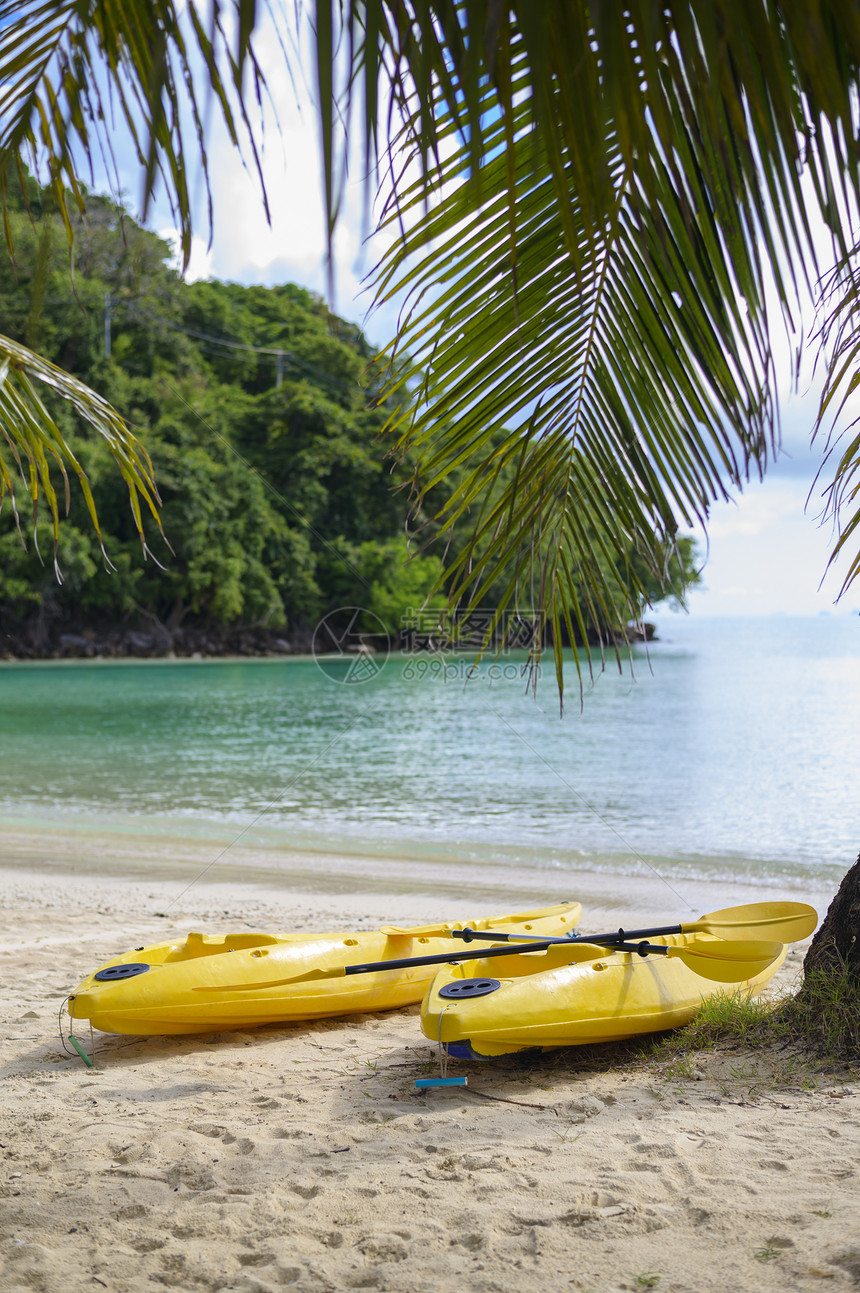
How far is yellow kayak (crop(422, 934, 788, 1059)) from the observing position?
2.99 metres

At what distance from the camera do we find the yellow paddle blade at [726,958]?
11.3ft

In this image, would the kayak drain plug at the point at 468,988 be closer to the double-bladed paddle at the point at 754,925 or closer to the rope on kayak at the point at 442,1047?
the rope on kayak at the point at 442,1047

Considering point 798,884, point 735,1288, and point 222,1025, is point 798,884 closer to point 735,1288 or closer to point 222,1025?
point 222,1025

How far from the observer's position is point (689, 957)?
136 inches

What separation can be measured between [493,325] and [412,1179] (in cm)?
212

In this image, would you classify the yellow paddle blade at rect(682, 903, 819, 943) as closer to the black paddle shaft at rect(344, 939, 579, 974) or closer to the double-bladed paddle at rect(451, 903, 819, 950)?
the double-bladed paddle at rect(451, 903, 819, 950)

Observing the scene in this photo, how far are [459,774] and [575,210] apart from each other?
12032mm

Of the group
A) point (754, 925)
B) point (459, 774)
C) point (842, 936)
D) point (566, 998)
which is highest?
point (842, 936)

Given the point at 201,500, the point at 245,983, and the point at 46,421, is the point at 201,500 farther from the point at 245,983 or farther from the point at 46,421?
the point at 46,421

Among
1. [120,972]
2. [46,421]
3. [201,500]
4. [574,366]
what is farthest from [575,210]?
[201,500]

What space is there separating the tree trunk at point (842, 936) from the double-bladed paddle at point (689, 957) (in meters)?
0.34

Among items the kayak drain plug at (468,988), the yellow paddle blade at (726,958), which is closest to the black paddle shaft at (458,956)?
the kayak drain plug at (468,988)

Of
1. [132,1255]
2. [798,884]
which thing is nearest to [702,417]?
[132,1255]

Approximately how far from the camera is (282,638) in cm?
4181
